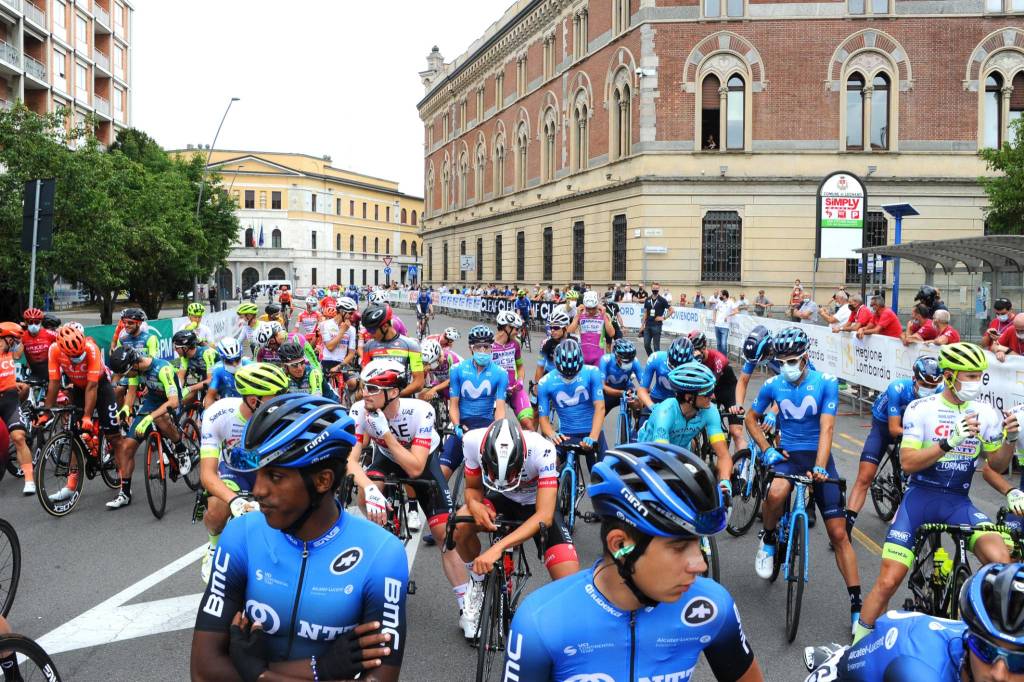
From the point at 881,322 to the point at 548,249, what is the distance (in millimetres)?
35169

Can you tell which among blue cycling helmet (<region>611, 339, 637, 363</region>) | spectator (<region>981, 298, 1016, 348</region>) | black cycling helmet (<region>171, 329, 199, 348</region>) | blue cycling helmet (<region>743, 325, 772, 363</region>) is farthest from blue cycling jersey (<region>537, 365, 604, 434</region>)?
spectator (<region>981, 298, 1016, 348</region>)

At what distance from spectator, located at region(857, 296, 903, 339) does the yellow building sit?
100 metres

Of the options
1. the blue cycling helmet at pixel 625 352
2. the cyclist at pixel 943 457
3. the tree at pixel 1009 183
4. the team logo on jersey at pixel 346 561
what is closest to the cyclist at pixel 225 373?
the blue cycling helmet at pixel 625 352

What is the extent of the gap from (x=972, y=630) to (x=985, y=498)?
360 inches

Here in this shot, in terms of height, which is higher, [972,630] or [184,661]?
[972,630]

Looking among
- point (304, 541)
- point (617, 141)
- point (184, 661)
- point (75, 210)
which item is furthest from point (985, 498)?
point (617, 141)

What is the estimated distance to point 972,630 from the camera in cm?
211

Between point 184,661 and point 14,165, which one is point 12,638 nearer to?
point 184,661

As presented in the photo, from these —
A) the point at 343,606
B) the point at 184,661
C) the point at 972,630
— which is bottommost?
the point at 184,661

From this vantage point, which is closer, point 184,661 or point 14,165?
Result: point 184,661

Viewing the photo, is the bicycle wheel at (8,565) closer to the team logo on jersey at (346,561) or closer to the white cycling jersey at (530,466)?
the white cycling jersey at (530,466)

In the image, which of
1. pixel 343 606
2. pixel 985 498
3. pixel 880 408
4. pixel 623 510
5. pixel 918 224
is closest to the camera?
pixel 623 510

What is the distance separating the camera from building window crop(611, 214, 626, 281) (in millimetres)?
40562

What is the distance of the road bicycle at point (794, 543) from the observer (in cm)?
575
